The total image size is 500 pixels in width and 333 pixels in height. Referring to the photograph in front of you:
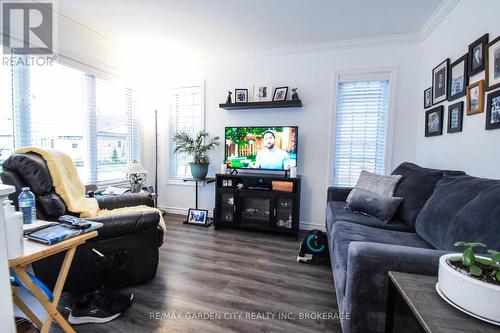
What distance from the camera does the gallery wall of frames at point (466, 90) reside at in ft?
5.42

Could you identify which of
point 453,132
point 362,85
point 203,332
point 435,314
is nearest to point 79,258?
point 203,332

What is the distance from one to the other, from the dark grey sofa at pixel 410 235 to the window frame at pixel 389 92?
104 centimetres

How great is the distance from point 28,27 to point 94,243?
232 centimetres

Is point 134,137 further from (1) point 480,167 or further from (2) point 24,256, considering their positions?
(1) point 480,167

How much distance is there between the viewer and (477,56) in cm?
184

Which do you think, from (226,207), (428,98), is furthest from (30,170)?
(428,98)

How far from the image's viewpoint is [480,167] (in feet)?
5.86

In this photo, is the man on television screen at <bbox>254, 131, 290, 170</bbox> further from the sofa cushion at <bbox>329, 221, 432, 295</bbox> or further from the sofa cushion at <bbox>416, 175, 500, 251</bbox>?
the sofa cushion at <bbox>416, 175, 500, 251</bbox>

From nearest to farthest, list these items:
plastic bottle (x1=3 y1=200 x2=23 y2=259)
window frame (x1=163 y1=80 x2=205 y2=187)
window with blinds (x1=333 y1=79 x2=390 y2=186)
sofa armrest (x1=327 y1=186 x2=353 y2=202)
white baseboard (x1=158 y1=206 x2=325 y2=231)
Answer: plastic bottle (x1=3 y1=200 x2=23 y2=259) < sofa armrest (x1=327 y1=186 x2=353 y2=202) < window with blinds (x1=333 y1=79 x2=390 y2=186) < white baseboard (x1=158 y1=206 x2=325 y2=231) < window frame (x1=163 y1=80 x2=205 y2=187)

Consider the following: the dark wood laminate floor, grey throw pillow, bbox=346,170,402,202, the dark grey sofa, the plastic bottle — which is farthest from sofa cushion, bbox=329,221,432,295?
the plastic bottle

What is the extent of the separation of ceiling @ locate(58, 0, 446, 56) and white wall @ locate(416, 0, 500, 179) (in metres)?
0.28

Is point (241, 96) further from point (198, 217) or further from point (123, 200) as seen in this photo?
point (123, 200)

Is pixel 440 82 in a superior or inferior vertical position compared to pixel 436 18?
inferior

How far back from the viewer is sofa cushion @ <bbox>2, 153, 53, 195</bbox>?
1700mm
